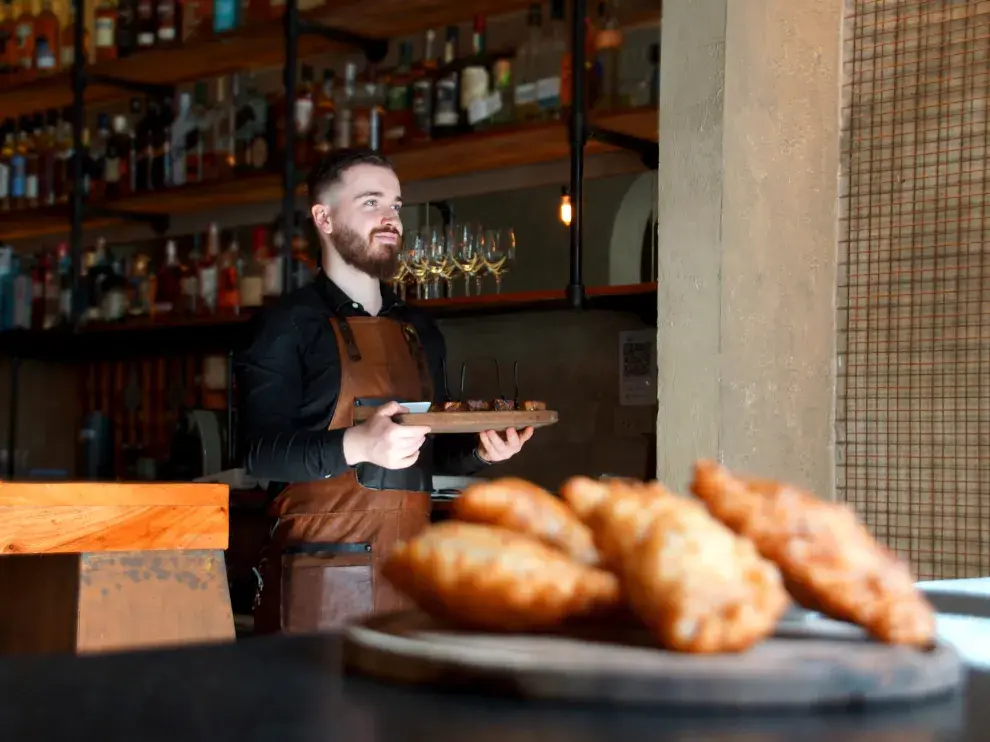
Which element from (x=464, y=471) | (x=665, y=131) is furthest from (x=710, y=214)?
(x=464, y=471)

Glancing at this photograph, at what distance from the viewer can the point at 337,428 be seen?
233cm

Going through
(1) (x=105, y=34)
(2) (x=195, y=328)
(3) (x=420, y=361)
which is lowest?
(3) (x=420, y=361)

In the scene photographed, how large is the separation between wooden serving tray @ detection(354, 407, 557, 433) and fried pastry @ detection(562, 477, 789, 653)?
1.56 meters

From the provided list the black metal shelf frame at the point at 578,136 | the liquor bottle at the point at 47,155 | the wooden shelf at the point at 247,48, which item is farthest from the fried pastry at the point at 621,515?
the liquor bottle at the point at 47,155

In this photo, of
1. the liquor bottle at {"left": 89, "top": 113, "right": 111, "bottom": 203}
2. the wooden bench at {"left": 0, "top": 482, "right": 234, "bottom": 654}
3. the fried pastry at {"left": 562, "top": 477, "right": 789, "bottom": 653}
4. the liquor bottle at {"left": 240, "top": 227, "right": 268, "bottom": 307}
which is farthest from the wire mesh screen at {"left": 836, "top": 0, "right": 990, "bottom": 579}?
the liquor bottle at {"left": 89, "top": 113, "right": 111, "bottom": 203}

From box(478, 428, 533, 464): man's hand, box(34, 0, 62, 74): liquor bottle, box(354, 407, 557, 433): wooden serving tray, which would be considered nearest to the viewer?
box(354, 407, 557, 433): wooden serving tray

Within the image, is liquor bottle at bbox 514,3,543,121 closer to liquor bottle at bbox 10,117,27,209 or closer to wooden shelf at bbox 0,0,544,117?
wooden shelf at bbox 0,0,544,117

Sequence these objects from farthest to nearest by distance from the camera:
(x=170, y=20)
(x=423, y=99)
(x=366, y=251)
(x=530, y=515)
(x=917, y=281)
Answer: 1. (x=170, y=20)
2. (x=423, y=99)
3. (x=366, y=251)
4. (x=917, y=281)
5. (x=530, y=515)

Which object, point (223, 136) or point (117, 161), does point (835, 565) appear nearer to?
point (223, 136)

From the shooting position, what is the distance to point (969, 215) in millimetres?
2178

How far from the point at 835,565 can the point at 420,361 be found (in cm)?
200

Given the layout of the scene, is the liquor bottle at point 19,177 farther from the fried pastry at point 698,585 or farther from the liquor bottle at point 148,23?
the fried pastry at point 698,585

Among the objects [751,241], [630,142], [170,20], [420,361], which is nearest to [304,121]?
[170,20]

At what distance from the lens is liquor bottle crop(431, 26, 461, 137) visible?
3398 millimetres
